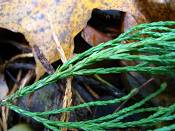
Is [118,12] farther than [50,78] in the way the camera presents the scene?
Yes

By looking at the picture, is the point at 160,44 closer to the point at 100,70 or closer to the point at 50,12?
the point at 100,70

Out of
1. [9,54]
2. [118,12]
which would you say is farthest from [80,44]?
[9,54]

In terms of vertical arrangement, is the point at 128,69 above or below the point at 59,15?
below

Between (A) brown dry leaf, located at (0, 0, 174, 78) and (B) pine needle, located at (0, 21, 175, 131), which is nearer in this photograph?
(B) pine needle, located at (0, 21, 175, 131)

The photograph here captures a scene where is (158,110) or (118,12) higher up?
(118,12)

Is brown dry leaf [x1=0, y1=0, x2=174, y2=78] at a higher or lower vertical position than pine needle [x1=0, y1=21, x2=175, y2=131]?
higher

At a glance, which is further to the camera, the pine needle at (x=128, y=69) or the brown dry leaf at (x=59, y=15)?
the brown dry leaf at (x=59, y=15)

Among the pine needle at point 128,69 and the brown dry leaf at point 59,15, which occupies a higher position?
the brown dry leaf at point 59,15

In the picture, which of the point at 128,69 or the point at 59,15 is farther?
the point at 59,15
